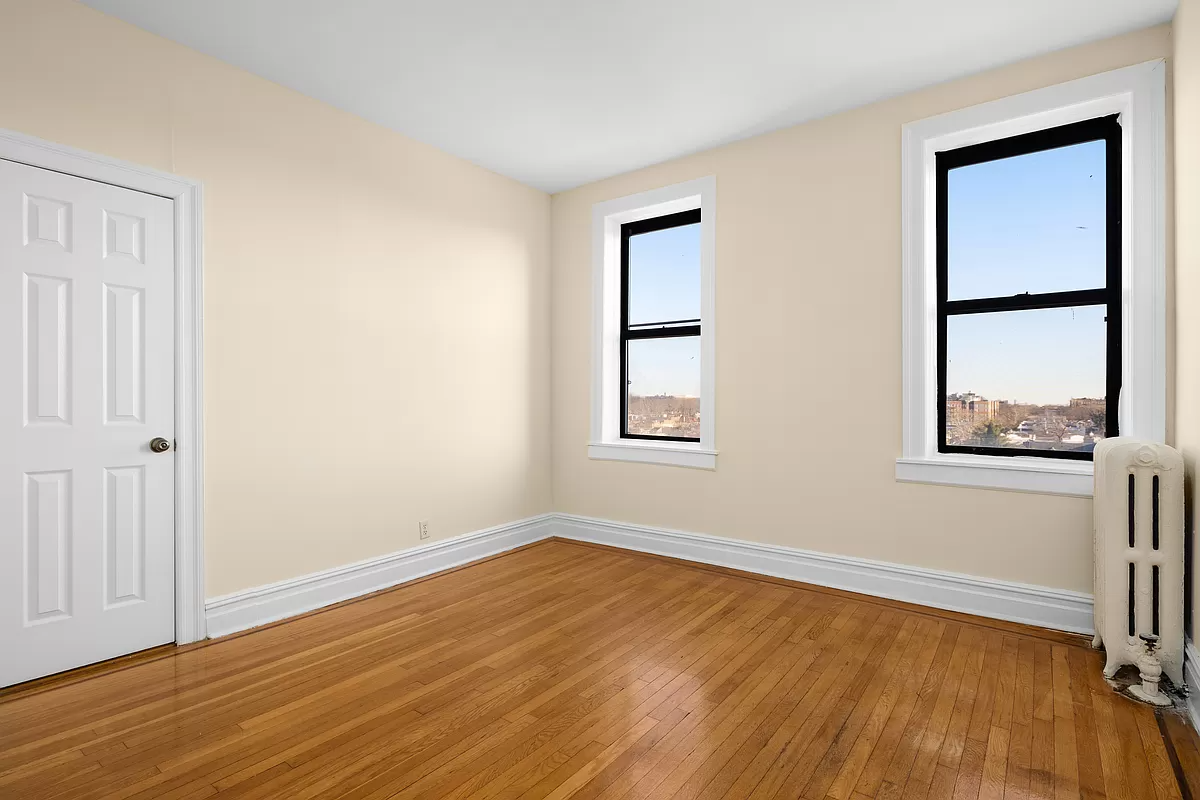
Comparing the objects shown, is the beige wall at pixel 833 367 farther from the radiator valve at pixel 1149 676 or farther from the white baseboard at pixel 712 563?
the radiator valve at pixel 1149 676

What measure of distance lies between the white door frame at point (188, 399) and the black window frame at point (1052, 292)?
398 cm

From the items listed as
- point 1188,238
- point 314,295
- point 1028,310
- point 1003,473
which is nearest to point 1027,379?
point 1028,310

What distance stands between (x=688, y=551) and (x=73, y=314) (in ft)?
12.1

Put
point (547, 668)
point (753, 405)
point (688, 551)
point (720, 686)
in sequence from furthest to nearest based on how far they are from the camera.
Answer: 1. point (688, 551)
2. point (753, 405)
3. point (547, 668)
4. point (720, 686)

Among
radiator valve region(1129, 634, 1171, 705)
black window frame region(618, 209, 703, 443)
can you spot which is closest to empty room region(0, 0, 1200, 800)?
radiator valve region(1129, 634, 1171, 705)

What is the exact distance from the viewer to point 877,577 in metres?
3.62

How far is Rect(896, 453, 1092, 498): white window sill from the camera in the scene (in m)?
3.07

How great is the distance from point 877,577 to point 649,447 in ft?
5.83

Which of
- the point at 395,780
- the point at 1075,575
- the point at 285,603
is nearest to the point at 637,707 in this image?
the point at 395,780

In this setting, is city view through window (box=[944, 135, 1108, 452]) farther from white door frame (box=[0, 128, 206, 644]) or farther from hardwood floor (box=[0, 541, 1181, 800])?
white door frame (box=[0, 128, 206, 644])

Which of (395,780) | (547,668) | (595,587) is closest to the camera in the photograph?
(395,780)

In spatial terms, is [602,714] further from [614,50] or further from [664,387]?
[614,50]

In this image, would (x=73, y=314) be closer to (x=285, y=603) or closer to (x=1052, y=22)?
(x=285, y=603)

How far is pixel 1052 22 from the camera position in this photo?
285 centimetres
